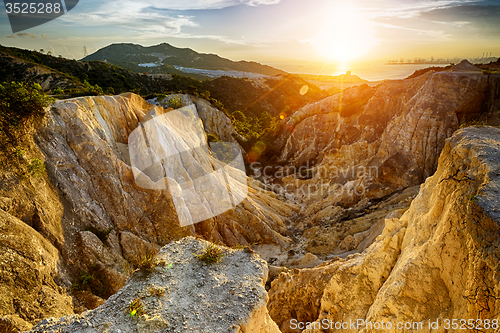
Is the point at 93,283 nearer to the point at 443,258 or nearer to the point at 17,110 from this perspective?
the point at 17,110

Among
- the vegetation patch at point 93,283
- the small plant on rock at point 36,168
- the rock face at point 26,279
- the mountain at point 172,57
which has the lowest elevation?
the vegetation patch at point 93,283

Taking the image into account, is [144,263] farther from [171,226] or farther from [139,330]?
[171,226]

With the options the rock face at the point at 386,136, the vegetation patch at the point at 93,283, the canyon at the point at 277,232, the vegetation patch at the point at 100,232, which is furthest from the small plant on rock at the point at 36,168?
the rock face at the point at 386,136

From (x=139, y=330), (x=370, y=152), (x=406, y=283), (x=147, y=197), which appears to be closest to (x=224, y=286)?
(x=139, y=330)

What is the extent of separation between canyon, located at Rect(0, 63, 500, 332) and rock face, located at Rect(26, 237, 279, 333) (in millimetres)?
41

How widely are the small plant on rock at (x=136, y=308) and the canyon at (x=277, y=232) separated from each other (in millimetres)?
143

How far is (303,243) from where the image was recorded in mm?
20531

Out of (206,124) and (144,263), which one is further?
(206,124)

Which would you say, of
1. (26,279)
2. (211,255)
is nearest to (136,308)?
(211,255)

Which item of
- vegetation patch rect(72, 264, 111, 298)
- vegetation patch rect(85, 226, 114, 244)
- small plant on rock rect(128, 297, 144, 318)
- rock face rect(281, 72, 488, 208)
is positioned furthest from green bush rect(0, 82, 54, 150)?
rock face rect(281, 72, 488, 208)

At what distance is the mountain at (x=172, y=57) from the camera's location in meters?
157

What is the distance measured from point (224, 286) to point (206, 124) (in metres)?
37.0

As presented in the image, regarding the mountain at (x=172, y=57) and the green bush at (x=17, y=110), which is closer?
the green bush at (x=17, y=110)

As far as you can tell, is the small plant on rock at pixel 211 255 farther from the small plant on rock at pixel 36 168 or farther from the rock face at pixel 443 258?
the small plant on rock at pixel 36 168
